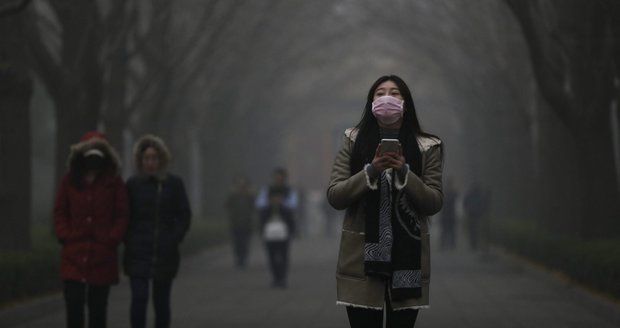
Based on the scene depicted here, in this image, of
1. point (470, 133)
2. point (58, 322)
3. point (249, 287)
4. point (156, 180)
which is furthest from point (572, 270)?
point (470, 133)

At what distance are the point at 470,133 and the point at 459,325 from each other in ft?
140

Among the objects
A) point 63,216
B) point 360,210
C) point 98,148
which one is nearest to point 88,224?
point 63,216

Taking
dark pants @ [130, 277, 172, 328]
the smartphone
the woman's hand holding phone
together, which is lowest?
dark pants @ [130, 277, 172, 328]

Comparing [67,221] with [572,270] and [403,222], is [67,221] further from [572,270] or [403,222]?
[572,270]

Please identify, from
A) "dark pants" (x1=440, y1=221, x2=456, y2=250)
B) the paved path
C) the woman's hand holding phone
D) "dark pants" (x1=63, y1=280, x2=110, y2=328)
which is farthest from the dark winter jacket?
"dark pants" (x1=440, y1=221, x2=456, y2=250)

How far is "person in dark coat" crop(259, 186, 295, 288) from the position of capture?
21734 mm

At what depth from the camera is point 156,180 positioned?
37.9 feet

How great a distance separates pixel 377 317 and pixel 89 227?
4406 mm

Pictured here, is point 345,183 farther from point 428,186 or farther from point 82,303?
point 82,303

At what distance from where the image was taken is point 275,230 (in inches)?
854

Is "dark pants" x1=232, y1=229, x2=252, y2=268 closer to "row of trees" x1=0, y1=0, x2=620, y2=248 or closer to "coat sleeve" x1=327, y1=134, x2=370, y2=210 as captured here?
"row of trees" x1=0, y1=0, x2=620, y2=248

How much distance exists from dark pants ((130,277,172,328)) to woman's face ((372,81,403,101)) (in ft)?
15.5

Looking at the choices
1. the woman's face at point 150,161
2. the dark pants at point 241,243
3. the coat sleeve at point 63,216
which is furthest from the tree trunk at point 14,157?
the dark pants at point 241,243

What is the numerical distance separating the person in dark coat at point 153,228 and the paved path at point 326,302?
3.52 meters
